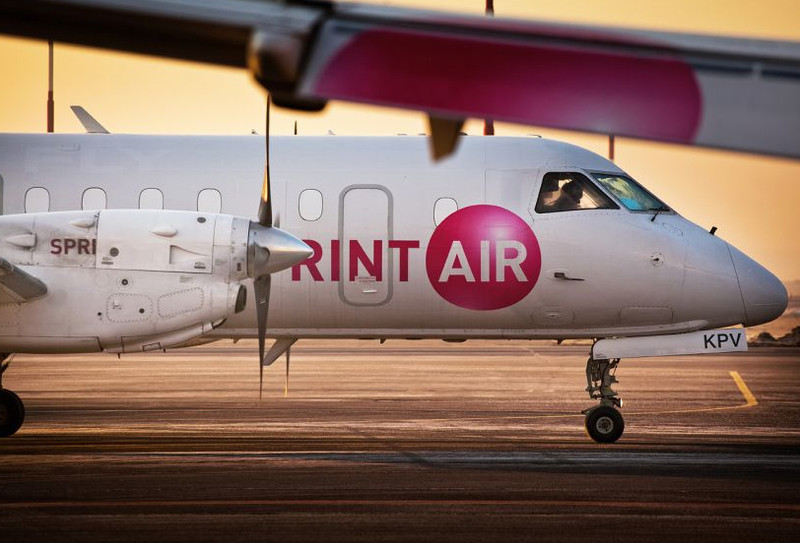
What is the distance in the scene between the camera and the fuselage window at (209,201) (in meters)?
17.5

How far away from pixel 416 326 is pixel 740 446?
4771 millimetres

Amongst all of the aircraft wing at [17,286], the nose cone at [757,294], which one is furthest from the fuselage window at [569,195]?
the aircraft wing at [17,286]

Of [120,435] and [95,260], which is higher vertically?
[95,260]

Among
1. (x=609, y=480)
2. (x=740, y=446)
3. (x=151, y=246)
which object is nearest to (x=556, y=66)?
(x=609, y=480)

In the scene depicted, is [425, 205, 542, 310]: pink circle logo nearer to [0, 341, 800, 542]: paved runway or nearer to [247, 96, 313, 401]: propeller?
[0, 341, 800, 542]: paved runway

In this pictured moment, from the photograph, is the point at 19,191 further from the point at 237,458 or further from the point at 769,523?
the point at 769,523

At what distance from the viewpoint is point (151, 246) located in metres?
15.0

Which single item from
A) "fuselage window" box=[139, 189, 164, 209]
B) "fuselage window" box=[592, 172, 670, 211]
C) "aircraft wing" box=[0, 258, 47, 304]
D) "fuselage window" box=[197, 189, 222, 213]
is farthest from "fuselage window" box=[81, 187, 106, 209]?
"fuselage window" box=[592, 172, 670, 211]

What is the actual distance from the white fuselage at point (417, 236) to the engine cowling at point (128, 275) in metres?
2.03

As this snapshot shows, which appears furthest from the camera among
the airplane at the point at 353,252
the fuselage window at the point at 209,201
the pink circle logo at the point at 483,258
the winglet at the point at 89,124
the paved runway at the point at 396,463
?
the winglet at the point at 89,124

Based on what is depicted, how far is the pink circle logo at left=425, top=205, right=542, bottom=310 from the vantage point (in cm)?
1692

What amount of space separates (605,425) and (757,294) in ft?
8.78

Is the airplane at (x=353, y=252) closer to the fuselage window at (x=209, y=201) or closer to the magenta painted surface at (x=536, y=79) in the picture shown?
the fuselage window at (x=209, y=201)

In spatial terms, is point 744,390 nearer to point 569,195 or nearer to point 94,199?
point 569,195
